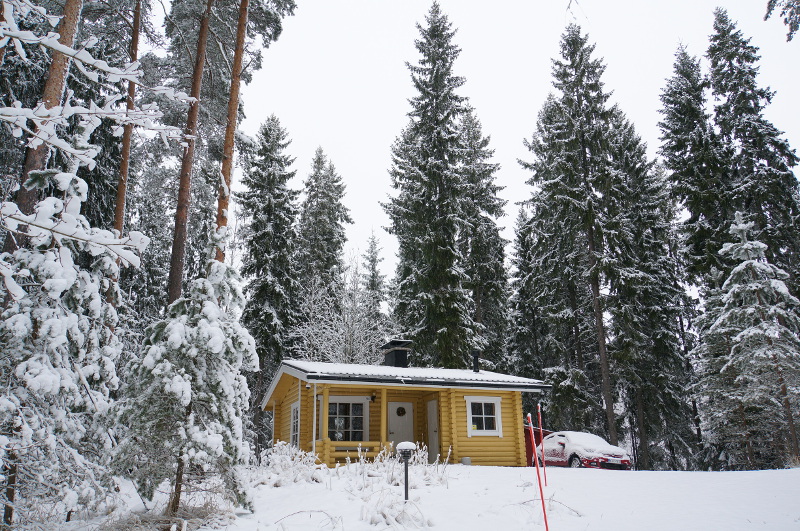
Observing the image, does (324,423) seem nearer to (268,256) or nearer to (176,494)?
(176,494)

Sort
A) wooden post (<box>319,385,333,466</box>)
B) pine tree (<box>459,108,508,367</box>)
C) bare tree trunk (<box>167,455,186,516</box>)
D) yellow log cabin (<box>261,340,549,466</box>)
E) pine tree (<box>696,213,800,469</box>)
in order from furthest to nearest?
pine tree (<box>459,108,508,367</box>), pine tree (<box>696,213,800,469</box>), yellow log cabin (<box>261,340,549,466</box>), wooden post (<box>319,385,333,466</box>), bare tree trunk (<box>167,455,186,516</box>)

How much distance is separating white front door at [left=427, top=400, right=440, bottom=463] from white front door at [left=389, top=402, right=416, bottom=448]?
0.66 metres

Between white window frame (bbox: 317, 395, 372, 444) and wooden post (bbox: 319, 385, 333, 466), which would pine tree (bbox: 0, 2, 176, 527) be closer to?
wooden post (bbox: 319, 385, 333, 466)

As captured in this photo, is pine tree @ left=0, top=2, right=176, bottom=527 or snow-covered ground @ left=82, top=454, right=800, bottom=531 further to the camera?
snow-covered ground @ left=82, top=454, right=800, bottom=531

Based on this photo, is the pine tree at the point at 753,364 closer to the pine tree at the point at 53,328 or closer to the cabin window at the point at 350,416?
the cabin window at the point at 350,416

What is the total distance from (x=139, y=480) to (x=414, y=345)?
16.7m

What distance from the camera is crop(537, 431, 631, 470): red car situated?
51.8 ft

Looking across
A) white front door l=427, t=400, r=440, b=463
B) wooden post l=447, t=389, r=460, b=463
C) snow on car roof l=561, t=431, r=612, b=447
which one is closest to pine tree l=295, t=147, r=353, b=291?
white front door l=427, t=400, r=440, b=463

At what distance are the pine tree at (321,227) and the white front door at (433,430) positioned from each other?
40.3 ft

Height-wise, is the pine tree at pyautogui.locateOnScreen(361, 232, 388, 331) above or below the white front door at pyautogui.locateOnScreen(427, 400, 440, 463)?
above

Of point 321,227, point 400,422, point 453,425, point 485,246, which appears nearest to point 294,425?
point 400,422

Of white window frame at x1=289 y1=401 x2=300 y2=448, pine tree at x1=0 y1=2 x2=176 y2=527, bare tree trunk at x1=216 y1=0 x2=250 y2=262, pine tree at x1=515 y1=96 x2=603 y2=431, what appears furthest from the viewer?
pine tree at x1=515 y1=96 x2=603 y2=431

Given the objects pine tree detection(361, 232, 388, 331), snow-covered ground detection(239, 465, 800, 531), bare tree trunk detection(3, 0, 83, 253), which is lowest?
snow-covered ground detection(239, 465, 800, 531)

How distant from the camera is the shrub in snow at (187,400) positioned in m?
6.58
